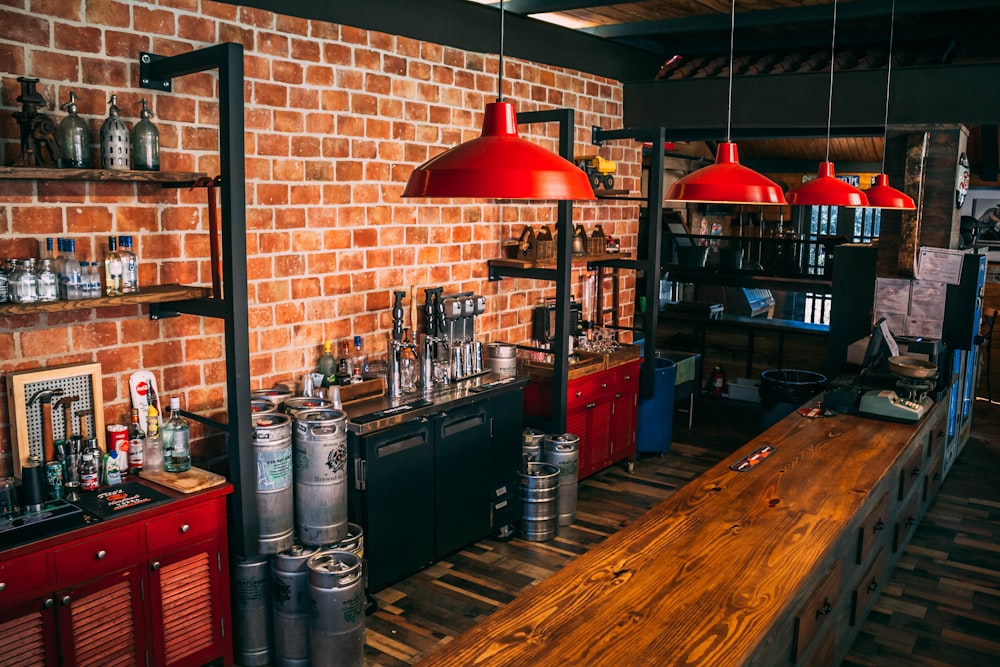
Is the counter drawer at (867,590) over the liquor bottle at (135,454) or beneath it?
beneath

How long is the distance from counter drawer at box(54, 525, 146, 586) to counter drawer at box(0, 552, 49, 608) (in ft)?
0.18

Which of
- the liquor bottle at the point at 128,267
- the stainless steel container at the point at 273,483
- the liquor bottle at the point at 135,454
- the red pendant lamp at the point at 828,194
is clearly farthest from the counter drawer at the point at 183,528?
the red pendant lamp at the point at 828,194

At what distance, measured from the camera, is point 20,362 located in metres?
3.40

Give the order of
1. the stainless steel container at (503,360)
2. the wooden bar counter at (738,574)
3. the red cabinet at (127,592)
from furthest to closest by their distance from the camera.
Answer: the stainless steel container at (503,360)
the red cabinet at (127,592)
the wooden bar counter at (738,574)

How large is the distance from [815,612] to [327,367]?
9.04ft

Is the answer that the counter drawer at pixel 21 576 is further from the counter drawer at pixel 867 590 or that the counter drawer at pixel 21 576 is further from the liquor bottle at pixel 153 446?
the counter drawer at pixel 867 590

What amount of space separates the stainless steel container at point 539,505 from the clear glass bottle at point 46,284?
2.85 meters

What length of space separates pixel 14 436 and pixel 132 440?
469 mm

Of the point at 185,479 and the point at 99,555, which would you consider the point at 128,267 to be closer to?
the point at 185,479

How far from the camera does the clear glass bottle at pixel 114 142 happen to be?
3439 millimetres

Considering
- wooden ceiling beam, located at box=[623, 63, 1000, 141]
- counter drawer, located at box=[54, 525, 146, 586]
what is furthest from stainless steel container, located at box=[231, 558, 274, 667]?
wooden ceiling beam, located at box=[623, 63, 1000, 141]

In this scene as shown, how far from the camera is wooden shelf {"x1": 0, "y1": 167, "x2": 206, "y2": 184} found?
3041 millimetres

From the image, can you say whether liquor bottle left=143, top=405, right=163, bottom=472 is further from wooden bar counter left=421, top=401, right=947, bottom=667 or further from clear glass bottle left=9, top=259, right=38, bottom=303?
wooden bar counter left=421, top=401, right=947, bottom=667

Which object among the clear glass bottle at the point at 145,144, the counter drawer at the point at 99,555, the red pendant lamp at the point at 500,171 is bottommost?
the counter drawer at the point at 99,555
